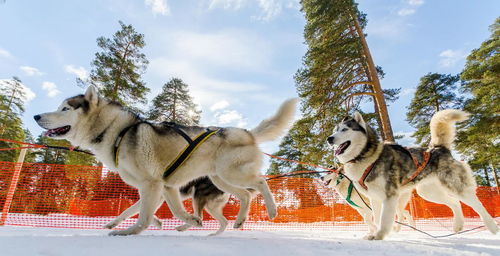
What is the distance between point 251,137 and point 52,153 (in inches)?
1353

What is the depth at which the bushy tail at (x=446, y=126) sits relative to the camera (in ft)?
13.0

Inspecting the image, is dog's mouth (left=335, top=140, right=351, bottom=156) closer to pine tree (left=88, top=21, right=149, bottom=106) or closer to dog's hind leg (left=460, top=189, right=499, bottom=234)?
dog's hind leg (left=460, top=189, right=499, bottom=234)

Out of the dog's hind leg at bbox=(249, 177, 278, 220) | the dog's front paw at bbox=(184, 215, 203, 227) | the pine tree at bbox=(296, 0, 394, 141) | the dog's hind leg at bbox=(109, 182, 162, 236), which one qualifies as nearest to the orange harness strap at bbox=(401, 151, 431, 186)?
the dog's hind leg at bbox=(249, 177, 278, 220)

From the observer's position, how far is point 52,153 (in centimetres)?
2956

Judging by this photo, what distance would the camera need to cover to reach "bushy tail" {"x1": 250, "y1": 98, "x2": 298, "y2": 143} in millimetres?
3568

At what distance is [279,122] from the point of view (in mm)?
3617

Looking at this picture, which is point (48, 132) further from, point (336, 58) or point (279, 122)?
point (336, 58)

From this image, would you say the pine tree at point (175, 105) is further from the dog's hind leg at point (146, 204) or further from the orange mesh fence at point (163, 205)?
the dog's hind leg at point (146, 204)

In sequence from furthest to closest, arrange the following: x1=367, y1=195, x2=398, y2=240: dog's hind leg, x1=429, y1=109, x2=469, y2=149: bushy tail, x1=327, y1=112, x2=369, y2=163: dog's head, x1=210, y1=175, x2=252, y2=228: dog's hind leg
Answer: x1=429, y1=109, x2=469, y2=149: bushy tail → x1=327, y1=112, x2=369, y2=163: dog's head → x1=210, y1=175, x2=252, y2=228: dog's hind leg → x1=367, y1=195, x2=398, y2=240: dog's hind leg

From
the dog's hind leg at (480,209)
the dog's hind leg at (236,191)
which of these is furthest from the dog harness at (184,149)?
the dog's hind leg at (480,209)

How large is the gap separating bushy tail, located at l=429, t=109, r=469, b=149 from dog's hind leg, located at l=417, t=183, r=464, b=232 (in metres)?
0.66

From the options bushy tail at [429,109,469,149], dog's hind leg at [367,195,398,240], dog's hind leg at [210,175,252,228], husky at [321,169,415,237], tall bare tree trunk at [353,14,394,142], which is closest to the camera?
dog's hind leg at [367,195,398,240]

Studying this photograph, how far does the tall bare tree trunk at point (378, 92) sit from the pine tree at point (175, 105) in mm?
14339

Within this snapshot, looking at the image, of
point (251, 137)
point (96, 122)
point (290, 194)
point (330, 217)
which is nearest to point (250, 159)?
point (251, 137)
